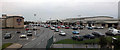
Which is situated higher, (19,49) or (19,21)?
(19,21)

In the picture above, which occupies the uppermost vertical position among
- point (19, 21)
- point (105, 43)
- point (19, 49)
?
point (19, 21)

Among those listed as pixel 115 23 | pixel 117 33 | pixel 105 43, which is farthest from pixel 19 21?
pixel 115 23

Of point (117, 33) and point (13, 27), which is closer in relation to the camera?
point (117, 33)

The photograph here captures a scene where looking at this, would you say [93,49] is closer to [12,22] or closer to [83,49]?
[83,49]

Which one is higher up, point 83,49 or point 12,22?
point 12,22

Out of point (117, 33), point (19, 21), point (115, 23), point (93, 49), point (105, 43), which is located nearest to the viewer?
point (105, 43)

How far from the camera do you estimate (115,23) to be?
5372cm

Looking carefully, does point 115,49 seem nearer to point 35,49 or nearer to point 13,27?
point 35,49

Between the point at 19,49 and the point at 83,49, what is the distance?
28.6 ft

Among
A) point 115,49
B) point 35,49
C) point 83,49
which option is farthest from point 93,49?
point 35,49

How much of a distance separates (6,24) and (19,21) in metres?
6.50

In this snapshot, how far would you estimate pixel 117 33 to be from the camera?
2488 cm

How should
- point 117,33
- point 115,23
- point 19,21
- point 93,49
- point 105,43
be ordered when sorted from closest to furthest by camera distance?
point 105,43
point 93,49
point 117,33
point 19,21
point 115,23

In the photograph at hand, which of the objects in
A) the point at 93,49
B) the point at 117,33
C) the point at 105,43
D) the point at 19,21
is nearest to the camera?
the point at 105,43
